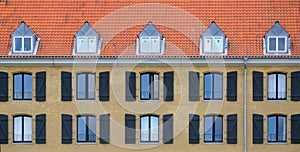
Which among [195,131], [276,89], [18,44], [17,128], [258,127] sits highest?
[18,44]

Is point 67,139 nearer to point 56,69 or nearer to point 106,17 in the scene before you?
point 56,69

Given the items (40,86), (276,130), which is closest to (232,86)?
(276,130)

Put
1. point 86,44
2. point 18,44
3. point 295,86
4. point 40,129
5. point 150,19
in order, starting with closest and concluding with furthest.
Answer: point 295,86 → point 40,129 → point 86,44 → point 18,44 → point 150,19

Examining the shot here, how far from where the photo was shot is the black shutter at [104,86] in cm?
4169

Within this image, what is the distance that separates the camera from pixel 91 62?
41562mm

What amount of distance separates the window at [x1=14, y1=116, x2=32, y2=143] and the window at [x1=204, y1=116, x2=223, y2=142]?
971 cm

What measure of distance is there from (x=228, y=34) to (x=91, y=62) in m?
7.83

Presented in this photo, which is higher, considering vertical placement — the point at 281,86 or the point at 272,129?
the point at 281,86

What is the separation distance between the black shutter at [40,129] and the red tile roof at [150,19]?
352 centimetres

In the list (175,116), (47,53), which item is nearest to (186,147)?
(175,116)

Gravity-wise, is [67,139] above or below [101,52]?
below

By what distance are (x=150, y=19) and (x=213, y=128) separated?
727 centimetres

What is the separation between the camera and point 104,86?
41719mm

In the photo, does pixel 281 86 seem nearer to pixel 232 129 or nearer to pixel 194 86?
pixel 232 129
